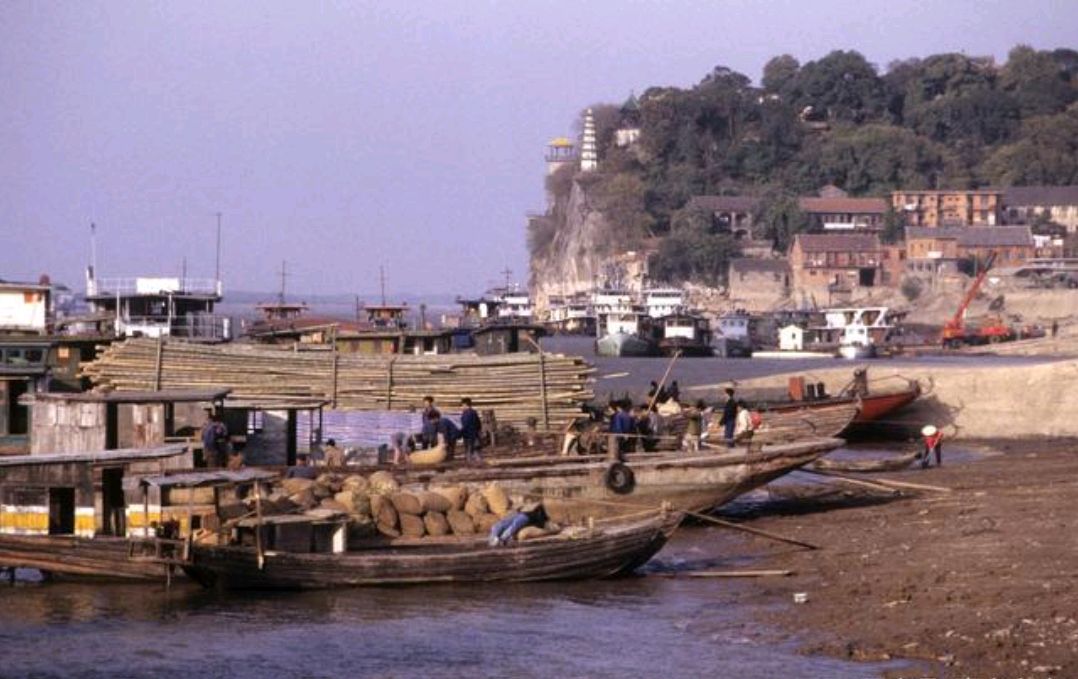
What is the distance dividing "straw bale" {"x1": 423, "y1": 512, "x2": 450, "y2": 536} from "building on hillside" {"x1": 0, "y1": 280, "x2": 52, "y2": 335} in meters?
18.3

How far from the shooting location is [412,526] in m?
27.5

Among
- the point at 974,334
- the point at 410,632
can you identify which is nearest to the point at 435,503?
the point at 410,632

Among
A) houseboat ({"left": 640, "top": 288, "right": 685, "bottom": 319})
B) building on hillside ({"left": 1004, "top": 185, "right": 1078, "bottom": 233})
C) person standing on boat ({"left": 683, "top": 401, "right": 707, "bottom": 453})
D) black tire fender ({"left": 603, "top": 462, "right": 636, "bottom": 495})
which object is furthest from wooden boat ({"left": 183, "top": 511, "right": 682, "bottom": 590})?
building on hillside ({"left": 1004, "top": 185, "right": 1078, "bottom": 233})

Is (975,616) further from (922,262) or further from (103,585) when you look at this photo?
(922,262)

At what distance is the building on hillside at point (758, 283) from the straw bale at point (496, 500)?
139873mm

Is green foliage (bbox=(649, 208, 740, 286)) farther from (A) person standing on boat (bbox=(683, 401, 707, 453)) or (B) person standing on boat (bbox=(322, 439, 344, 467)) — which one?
(B) person standing on boat (bbox=(322, 439, 344, 467))

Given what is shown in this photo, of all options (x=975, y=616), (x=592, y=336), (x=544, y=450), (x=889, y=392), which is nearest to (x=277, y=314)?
(x=889, y=392)

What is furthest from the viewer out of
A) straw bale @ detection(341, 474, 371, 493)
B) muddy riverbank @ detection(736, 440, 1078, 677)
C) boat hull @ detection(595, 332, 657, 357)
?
boat hull @ detection(595, 332, 657, 357)

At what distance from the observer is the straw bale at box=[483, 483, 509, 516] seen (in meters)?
27.6

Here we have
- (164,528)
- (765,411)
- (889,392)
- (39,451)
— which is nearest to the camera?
(164,528)

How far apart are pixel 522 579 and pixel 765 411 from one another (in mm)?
18209

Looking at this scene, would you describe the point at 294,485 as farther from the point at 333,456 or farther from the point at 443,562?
the point at 443,562

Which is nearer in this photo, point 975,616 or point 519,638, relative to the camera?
point 975,616

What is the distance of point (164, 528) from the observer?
2519 centimetres
